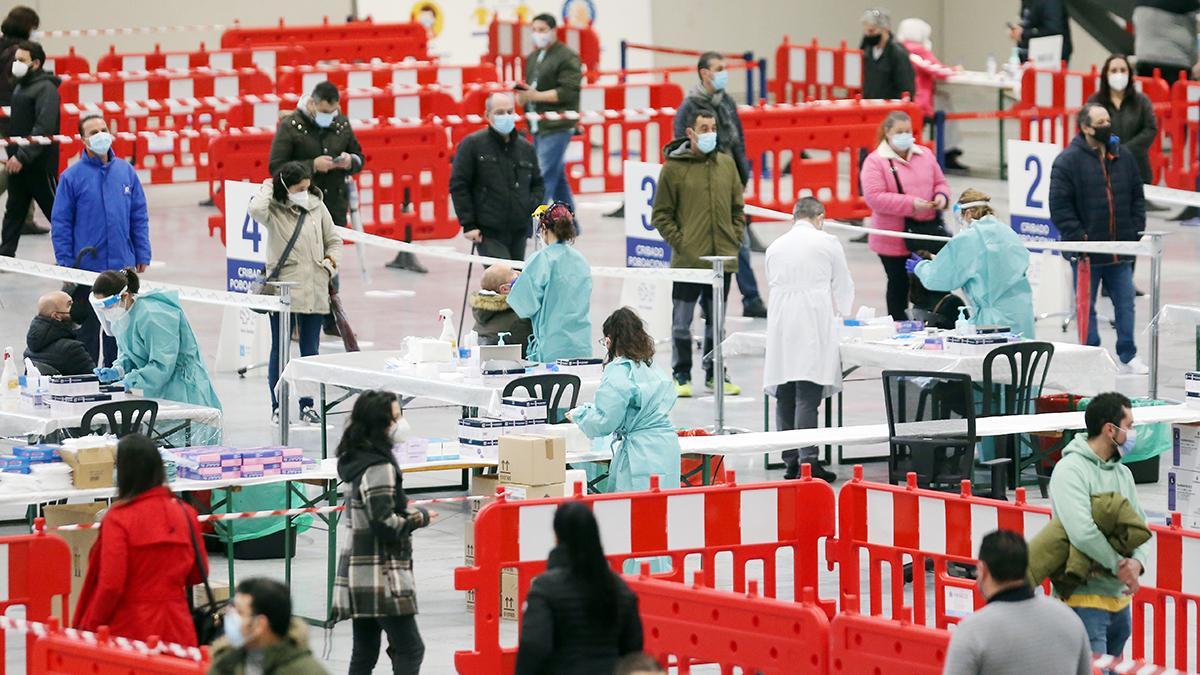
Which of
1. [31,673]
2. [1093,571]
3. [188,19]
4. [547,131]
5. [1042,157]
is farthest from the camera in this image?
[188,19]

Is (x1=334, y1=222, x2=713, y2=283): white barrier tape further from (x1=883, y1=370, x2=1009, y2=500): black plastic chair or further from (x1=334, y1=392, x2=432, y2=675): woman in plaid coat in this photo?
(x1=334, y1=392, x2=432, y2=675): woman in plaid coat

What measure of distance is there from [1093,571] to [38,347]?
6.65m

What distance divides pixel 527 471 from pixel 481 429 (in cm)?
91

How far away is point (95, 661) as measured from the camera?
7504 mm

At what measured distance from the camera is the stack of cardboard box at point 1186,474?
12062mm

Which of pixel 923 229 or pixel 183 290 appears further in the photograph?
pixel 923 229

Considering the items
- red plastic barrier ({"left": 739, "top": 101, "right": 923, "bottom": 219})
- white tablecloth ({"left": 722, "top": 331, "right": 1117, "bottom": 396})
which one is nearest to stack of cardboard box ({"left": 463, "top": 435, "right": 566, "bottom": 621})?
white tablecloth ({"left": 722, "top": 331, "right": 1117, "bottom": 396})

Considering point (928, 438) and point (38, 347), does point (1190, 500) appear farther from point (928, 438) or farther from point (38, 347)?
point (38, 347)

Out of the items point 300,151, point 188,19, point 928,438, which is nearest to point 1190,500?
point 928,438

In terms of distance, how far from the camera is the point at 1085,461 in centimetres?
866

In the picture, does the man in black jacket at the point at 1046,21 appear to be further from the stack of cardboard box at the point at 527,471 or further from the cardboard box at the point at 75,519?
the cardboard box at the point at 75,519

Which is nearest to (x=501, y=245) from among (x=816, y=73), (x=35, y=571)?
(x=35, y=571)

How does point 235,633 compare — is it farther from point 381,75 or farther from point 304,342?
point 381,75

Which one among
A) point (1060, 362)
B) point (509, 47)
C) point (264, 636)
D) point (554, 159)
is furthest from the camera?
point (509, 47)
